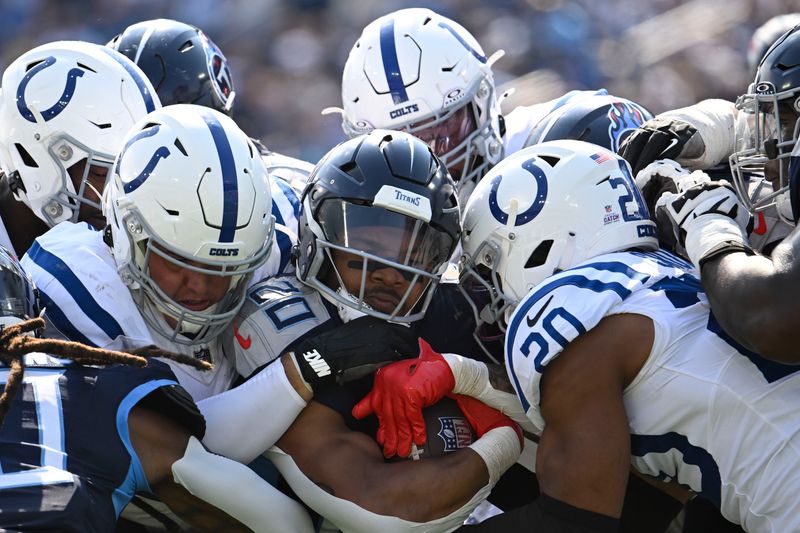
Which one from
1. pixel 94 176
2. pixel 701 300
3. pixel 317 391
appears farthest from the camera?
pixel 94 176

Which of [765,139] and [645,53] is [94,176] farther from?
[645,53]

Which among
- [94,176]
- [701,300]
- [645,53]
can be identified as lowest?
[645,53]

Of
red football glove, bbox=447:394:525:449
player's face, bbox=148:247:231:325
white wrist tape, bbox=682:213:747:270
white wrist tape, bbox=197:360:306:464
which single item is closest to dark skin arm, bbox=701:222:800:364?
white wrist tape, bbox=682:213:747:270

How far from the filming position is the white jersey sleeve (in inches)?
117

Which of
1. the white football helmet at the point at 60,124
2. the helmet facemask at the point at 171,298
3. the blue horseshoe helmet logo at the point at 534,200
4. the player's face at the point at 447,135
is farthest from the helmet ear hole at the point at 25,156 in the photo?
the blue horseshoe helmet logo at the point at 534,200

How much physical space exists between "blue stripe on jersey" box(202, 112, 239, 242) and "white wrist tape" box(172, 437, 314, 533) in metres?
0.66

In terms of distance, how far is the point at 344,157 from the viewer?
3221 mm

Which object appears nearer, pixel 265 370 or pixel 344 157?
pixel 265 370

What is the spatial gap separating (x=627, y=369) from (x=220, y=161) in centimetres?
133

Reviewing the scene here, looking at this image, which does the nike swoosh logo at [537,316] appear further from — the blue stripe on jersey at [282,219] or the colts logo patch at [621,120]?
the colts logo patch at [621,120]

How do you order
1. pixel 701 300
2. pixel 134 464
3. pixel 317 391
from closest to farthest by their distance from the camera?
pixel 134 464
pixel 701 300
pixel 317 391

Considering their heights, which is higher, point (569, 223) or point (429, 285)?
point (569, 223)

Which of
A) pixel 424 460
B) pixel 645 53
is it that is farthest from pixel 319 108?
pixel 424 460

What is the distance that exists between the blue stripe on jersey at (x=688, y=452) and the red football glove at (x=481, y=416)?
417mm
